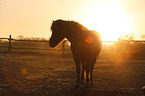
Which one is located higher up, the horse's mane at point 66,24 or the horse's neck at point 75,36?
the horse's mane at point 66,24

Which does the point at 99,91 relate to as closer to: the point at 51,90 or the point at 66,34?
the point at 51,90

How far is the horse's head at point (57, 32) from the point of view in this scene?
160 inches

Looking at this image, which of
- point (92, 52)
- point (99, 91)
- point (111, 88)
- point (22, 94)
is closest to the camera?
point (22, 94)

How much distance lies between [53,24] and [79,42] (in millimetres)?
835

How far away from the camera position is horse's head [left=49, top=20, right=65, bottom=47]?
13.3 feet

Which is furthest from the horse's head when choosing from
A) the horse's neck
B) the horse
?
the horse's neck

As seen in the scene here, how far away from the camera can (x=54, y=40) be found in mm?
4137

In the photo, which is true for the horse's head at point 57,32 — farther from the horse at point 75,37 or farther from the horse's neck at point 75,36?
the horse's neck at point 75,36

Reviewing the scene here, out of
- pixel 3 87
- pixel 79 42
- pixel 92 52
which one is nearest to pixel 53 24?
pixel 79 42

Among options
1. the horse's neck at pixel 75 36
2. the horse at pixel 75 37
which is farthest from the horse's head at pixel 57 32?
the horse's neck at pixel 75 36

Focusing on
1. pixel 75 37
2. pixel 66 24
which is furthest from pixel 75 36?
pixel 66 24

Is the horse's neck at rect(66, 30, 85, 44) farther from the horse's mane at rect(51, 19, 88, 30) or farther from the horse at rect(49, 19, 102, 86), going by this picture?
the horse's mane at rect(51, 19, 88, 30)

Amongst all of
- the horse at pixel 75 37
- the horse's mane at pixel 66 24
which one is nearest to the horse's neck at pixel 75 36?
the horse at pixel 75 37

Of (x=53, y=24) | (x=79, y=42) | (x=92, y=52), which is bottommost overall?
(x=92, y=52)
